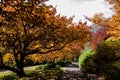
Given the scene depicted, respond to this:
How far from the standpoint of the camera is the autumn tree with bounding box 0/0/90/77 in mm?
18125

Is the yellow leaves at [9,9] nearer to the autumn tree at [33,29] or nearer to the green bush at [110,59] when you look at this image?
the autumn tree at [33,29]

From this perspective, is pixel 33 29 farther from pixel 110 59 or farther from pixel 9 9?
pixel 110 59

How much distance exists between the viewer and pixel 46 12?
1917 cm

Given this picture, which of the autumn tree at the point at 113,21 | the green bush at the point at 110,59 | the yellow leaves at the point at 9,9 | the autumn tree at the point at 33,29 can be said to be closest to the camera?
the autumn tree at the point at 113,21

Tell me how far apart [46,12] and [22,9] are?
5.49ft

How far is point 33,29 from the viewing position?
20.2 metres

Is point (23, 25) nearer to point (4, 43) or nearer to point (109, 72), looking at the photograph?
point (4, 43)

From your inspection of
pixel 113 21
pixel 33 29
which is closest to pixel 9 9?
pixel 33 29

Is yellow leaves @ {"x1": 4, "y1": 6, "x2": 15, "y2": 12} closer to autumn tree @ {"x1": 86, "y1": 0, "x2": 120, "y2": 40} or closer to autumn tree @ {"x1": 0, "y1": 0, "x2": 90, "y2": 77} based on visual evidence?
autumn tree @ {"x1": 0, "y1": 0, "x2": 90, "y2": 77}

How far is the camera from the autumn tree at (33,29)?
1812cm

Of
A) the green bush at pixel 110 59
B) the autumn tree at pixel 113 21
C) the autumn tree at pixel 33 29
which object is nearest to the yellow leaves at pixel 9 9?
the autumn tree at pixel 33 29

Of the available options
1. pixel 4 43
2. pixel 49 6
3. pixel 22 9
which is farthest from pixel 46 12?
pixel 4 43

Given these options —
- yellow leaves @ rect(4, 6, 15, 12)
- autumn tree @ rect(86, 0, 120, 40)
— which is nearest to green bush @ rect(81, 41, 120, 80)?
autumn tree @ rect(86, 0, 120, 40)

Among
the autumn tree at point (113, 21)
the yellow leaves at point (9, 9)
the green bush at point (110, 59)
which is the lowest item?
the green bush at point (110, 59)
